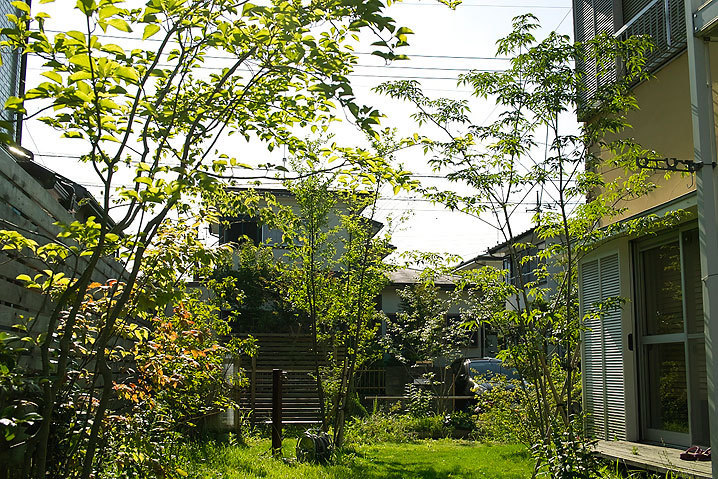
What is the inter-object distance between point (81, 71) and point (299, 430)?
482 inches

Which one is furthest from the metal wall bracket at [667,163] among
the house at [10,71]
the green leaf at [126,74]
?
the house at [10,71]

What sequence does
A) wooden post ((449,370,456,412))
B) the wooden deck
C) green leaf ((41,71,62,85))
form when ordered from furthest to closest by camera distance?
wooden post ((449,370,456,412))
the wooden deck
green leaf ((41,71,62,85))

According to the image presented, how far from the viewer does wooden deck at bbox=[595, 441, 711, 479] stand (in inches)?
241

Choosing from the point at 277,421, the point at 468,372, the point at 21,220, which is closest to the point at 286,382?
the point at 468,372

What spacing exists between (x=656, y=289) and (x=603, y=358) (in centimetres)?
126

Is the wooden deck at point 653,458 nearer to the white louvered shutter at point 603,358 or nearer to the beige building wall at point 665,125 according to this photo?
the white louvered shutter at point 603,358

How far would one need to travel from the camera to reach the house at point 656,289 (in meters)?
7.13

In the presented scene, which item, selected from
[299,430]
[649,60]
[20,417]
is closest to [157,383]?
[20,417]

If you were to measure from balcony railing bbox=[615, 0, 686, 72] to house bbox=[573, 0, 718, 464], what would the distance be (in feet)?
0.04

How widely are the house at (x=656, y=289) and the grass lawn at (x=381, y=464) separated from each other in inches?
59.7

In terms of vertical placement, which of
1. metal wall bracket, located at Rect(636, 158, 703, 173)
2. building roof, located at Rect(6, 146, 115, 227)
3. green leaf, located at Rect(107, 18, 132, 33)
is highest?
metal wall bracket, located at Rect(636, 158, 703, 173)

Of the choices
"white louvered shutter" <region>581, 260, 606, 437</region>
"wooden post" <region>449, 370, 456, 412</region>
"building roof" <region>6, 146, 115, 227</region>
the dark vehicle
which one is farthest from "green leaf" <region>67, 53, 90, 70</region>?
the dark vehicle

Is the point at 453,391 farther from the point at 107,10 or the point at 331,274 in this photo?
the point at 107,10

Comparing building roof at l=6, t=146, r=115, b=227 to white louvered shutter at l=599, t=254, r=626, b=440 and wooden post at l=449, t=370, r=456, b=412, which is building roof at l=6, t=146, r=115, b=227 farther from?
wooden post at l=449, t=370, r=456, b=412
